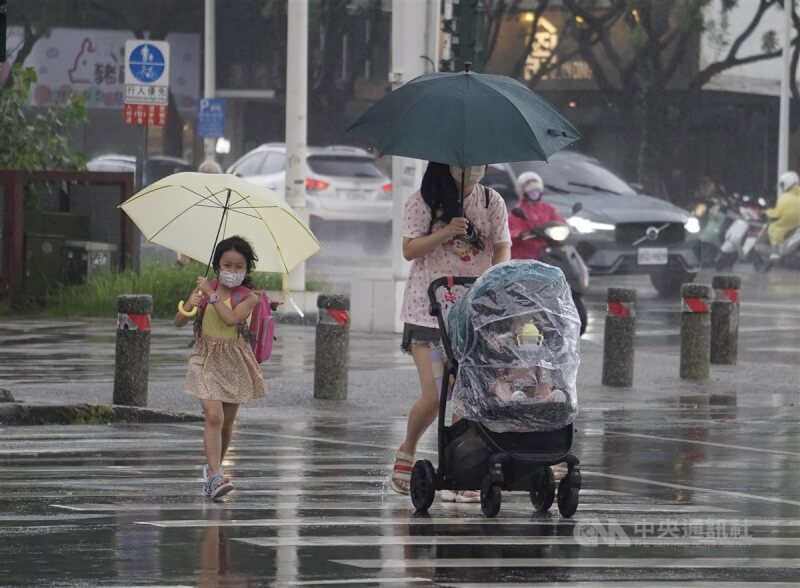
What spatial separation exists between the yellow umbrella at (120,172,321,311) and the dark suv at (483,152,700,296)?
1735cm

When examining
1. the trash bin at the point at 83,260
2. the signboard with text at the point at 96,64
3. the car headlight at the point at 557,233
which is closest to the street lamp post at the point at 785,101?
the signboard with text at the point at 96,64

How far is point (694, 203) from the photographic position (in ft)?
158

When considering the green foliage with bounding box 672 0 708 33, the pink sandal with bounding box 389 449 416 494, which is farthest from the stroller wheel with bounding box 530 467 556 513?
the green foliage with bounding box 672 0 708 33

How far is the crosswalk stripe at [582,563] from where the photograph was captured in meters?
8.09

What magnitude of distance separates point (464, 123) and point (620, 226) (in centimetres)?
1898

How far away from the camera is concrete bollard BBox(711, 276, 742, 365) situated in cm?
1902

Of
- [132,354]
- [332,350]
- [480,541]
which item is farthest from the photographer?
[332,350]

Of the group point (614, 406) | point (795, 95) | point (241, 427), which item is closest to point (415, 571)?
point (241, 427)

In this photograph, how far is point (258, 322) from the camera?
1028 cm

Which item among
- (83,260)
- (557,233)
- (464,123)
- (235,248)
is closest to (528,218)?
(557,233)

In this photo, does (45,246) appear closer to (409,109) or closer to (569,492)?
(409,109)

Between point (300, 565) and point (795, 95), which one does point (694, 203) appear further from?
point (300, 565)

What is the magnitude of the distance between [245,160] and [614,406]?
24.2 meters

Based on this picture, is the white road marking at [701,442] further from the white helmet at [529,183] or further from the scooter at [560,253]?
the white helmet at [529,183]
